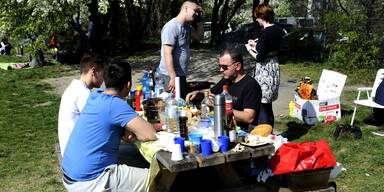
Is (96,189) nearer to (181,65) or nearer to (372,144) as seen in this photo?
(181,65)

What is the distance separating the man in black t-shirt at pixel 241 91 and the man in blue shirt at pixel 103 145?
111cm

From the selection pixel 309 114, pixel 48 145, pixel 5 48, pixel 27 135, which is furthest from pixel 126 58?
pixel 309 114

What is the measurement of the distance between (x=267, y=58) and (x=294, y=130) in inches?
67.8

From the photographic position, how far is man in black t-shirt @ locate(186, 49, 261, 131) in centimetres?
386

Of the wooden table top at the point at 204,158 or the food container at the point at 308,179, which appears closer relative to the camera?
the wooden table top at the point at 204,158

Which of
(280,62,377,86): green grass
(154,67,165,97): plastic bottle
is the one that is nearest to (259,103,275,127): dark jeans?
(154,67,165,97): plastic bottle

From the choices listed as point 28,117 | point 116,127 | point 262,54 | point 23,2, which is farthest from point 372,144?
point 23,2

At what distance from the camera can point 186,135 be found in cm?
323

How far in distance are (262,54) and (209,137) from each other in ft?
7.87

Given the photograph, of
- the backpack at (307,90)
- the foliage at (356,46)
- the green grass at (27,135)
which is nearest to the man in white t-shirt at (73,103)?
the green grass at (27,135)

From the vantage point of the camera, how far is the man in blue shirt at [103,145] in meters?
3.07

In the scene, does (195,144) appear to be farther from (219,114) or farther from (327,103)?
(327,103)

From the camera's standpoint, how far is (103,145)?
10.2 feet

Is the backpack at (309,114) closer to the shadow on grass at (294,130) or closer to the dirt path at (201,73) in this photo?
the shadow on grass at (294,130)
